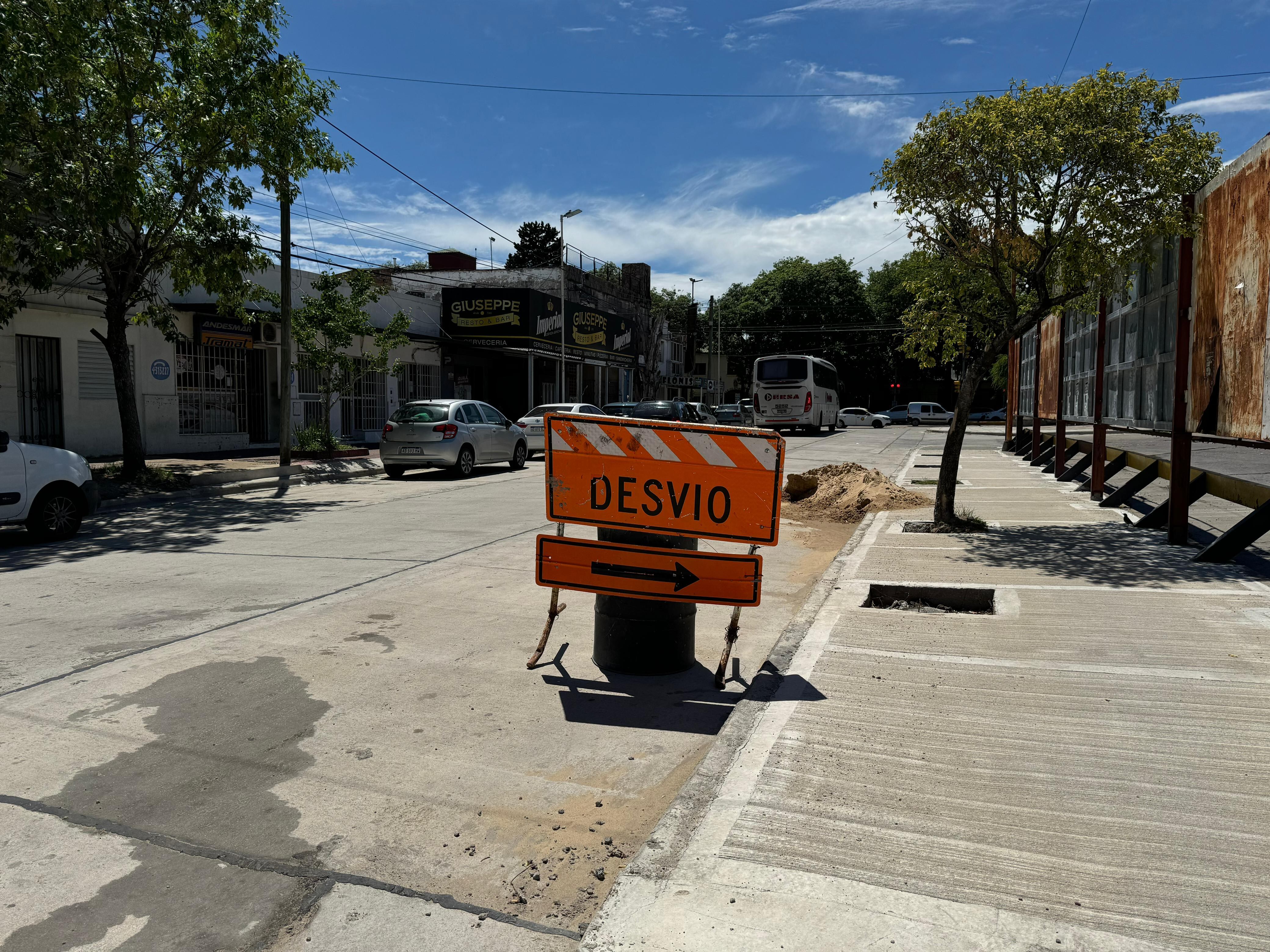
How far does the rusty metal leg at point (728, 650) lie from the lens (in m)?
5.29

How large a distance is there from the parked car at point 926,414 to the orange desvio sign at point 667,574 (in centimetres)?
5490

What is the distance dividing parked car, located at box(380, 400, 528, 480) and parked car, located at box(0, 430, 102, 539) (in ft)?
25.3

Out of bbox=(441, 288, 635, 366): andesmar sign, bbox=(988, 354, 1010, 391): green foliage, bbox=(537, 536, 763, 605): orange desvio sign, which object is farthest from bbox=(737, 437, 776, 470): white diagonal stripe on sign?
bbox=(988, 354, 1010, 391): green foliage

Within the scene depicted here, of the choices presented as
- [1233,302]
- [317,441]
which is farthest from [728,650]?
[317,441]

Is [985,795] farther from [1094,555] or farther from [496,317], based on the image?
[496,317]

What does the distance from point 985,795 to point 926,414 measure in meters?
58.0

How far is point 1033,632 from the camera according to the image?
5.98 m

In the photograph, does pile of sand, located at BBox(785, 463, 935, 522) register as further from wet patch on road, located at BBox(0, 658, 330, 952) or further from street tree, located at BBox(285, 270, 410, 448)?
street tree, located at BBox(285, 270, 410, 448)

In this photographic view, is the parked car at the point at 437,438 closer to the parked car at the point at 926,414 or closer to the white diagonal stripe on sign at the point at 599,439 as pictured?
the white diagonal stripe on sign at the point at 599,439

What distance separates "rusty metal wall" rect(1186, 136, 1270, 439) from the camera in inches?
279

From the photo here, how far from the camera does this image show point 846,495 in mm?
14109

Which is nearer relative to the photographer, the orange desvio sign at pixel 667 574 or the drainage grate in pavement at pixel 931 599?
the orange desvio sign at pixel 667 574

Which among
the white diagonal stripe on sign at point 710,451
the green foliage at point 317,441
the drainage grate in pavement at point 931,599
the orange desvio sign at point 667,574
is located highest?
the white diagonal stripe on sign at point 710,451

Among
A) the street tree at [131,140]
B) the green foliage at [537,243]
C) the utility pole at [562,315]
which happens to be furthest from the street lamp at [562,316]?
the green foliage at [537,243]
